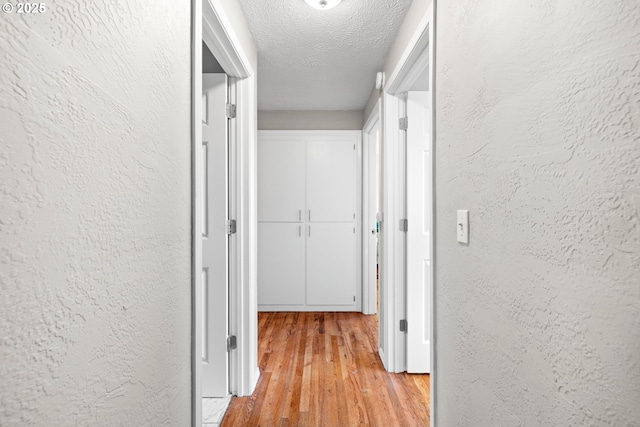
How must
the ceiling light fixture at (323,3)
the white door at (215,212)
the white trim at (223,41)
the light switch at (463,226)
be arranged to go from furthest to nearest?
the white door at (215,212)
the ceiling light fixture at (323,3)
the white trim at (223,41)
the light switch at (463,226)

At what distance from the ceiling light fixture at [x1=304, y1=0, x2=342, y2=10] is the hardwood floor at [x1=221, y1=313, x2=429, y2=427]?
2.28m

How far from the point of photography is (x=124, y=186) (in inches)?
32.0

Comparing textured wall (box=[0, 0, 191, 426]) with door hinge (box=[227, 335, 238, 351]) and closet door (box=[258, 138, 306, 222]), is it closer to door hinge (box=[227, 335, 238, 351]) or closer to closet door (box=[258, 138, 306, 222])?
door hinge (box=[227, 335, 238, 351])

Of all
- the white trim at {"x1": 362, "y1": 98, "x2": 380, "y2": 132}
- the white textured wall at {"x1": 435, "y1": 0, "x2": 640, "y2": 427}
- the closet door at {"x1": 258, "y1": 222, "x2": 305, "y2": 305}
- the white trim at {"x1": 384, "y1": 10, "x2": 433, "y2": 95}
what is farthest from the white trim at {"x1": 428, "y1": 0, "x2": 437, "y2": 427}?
the closet door at {"x1": 258, "y1": 222, "x2": 305, "y2": 305}

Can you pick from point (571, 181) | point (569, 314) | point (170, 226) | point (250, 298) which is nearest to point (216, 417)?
point (250, 298)

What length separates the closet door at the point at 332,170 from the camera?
415 cm

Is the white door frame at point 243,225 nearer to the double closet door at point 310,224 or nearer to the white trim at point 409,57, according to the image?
the white trim at point 409,57

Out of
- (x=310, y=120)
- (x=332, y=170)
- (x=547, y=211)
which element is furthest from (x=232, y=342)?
(x=310, y=120)

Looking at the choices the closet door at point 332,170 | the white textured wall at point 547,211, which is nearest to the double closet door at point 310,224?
the closet door at point 332,170

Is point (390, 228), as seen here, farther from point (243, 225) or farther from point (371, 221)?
point (371, 221)

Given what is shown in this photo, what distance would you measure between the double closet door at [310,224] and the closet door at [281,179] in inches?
0.5

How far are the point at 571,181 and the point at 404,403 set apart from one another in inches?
75.4

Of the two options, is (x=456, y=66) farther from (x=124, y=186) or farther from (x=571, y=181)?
(x=124, y=186)

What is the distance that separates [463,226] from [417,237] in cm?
133
